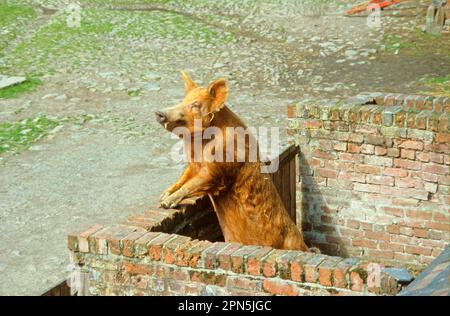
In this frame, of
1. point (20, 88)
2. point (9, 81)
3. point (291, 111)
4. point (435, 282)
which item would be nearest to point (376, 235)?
point (291, 111)

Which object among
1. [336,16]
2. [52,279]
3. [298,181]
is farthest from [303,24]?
[52,279]

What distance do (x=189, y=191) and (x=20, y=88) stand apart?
9482mm

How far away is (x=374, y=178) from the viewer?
7562mm

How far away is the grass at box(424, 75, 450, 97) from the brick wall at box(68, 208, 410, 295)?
28.7 ft

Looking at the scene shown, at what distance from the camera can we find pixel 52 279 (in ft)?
24.4

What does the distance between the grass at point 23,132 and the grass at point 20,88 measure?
1.51 meters

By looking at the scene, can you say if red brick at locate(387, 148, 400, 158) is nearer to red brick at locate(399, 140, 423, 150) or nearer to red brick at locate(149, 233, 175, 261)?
red brick at locate(399, 140, 423, 150)

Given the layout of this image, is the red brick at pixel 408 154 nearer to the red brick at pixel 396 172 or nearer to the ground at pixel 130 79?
the red brick at pixel 396 172

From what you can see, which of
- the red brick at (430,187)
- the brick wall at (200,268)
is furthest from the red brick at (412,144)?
the brick wall at (200,268)

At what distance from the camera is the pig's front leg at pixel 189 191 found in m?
5.96

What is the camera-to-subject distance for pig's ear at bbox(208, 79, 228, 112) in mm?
5938

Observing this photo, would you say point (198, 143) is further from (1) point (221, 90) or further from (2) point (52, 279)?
(2) point (52, 279)

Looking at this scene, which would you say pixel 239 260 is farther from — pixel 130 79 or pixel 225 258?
pixel 130 79

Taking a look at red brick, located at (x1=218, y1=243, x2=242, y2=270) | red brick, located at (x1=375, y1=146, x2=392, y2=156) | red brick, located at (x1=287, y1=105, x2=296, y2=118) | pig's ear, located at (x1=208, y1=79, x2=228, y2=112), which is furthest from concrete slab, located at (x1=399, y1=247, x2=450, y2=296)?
red brick, located at (x1=287, y1=105, x2=296, y2=118)
